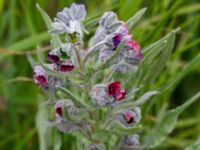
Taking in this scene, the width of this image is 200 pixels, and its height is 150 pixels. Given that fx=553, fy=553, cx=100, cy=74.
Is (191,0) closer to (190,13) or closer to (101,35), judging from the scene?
(190,13)

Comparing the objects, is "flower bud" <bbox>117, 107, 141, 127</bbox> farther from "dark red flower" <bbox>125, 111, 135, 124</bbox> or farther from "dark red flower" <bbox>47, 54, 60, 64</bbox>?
"dark red flower" <bbox>47, 54, 60, 64</bbox>

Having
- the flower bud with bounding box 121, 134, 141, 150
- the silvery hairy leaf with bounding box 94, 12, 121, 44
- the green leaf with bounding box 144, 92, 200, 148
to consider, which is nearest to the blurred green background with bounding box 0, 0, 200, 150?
the green leaf with bounding box 144, 92, 200, 148

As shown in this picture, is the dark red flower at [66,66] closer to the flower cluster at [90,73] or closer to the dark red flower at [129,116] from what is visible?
the flower cluster at [90,73]

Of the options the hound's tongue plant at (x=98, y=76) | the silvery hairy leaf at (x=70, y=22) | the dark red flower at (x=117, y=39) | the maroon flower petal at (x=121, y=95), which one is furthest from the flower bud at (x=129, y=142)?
the silvery hairy leaf at (x=70, y=22)

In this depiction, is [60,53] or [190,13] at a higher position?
[190,13]

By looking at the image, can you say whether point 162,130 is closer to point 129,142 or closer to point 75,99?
point 129,142

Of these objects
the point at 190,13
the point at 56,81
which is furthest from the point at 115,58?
the point at 190,13
